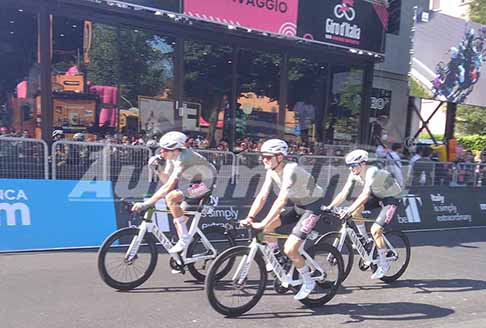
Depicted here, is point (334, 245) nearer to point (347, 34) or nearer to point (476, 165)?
point (476, 165)

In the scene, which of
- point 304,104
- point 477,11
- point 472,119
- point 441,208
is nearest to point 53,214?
point 441,208

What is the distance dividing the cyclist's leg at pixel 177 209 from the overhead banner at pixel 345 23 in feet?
27.0

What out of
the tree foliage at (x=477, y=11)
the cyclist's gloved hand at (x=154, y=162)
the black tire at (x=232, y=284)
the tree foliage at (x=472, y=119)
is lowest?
the black tire at (x=232, y=284)

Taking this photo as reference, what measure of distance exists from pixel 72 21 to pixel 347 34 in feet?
25.2

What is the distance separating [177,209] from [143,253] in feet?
2.31

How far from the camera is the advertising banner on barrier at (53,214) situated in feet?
24.0

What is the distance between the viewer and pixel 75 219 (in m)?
7.72

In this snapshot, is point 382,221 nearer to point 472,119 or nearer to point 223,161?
point 223,161

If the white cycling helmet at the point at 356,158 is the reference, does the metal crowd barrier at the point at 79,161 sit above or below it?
below

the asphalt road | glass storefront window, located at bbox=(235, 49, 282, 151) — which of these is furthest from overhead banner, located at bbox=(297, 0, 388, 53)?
the asphalt road

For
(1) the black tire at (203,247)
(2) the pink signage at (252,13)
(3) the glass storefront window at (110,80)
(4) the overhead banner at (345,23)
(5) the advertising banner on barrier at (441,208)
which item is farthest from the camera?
(4) the overhead banner at (345,23)

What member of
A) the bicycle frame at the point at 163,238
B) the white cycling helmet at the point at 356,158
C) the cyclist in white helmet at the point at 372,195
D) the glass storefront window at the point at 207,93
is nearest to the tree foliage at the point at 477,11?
the glass storefront window at the point at 207,93

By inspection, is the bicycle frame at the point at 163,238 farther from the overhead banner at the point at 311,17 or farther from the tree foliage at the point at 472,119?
the tree foliage at the point at 472,119

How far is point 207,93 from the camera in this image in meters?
12.7
